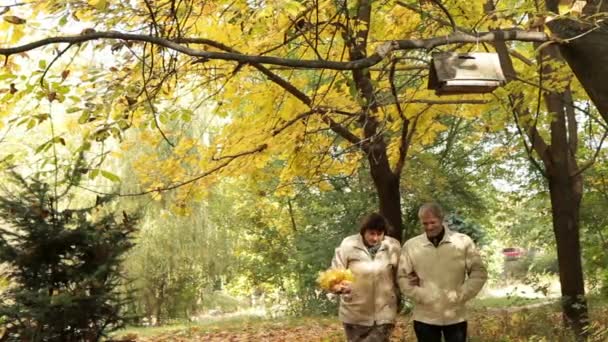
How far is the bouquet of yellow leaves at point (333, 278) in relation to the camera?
4.68 metres

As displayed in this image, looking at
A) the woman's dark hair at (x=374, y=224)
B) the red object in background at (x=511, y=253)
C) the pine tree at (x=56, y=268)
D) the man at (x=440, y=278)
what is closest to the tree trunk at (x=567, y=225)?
the man at (x=440, y=278)

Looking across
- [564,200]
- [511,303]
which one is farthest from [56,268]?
[511,303]

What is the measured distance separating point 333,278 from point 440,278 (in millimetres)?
802

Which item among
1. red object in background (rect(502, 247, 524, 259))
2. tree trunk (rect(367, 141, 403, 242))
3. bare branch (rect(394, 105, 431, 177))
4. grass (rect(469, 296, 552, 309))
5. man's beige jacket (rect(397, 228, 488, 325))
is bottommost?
grass (rect(469, 296, 552, 309))

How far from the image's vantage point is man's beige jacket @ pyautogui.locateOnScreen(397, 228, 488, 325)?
187 inches

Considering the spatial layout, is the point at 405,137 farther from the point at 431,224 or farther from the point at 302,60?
the point at 302,60

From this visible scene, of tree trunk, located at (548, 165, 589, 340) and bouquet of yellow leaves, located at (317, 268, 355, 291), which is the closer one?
bouquet of yellow leaves, located at (317, 268, 355, 291)

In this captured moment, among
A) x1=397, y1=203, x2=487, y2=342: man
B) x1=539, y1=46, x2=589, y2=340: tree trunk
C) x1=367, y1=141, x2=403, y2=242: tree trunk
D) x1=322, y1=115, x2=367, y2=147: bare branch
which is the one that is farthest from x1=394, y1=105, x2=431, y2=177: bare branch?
x1=397, y1=203, x2=487, y2=342: man

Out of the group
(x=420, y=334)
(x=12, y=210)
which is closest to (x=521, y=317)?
(x=420, y=334)

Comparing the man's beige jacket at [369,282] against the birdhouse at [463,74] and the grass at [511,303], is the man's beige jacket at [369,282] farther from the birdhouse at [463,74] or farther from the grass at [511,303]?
the grass at [511,303]

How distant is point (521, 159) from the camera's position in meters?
15.9

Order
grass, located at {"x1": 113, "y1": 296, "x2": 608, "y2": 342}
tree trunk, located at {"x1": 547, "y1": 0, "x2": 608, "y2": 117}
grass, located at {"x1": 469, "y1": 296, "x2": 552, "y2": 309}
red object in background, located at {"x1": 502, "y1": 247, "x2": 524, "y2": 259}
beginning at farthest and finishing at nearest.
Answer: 1. red object in background, located at {"x1": 502, "y1": 247, "x2": 524, "y2": 259}
2. grass, located at {"x1": 469, "y1": 296, "x2": 552, "y2": 309}
3. grass, located at {"x1": 113, "y1": 296, "x2": 608, "y2": 342}
4. tree trunk, located at {"x1": 547, "y1": 0, "x2": 608, "y2": 117}

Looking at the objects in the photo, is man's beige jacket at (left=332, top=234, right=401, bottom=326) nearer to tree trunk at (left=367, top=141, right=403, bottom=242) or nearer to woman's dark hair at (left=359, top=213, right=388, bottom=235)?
woman's dark hair at (left=359, top=213, right=388, bottom=235)

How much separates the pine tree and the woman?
6.66 ft
